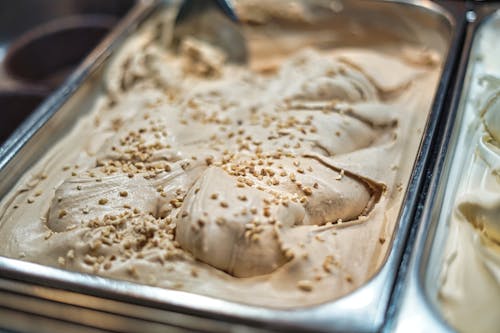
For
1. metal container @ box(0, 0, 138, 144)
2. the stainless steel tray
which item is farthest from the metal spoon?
the stainless steel tray

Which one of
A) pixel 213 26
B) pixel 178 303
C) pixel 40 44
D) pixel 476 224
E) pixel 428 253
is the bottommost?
pixel 178 303

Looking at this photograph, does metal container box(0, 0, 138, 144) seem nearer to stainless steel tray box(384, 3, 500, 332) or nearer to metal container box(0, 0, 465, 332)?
metal container box(0, 0, 465, 332)

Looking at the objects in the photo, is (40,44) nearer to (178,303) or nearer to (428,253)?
(178,303)

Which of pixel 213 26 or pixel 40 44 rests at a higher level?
pixel 213 26

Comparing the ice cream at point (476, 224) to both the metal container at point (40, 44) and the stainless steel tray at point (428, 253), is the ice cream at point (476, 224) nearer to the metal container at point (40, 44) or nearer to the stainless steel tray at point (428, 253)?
the stainless steel tray at point (428, 253)

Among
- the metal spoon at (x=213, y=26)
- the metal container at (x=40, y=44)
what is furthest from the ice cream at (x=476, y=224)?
the metal container at (x=40, y=44)

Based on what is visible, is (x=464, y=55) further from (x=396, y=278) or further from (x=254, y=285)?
(x=254, y=285)

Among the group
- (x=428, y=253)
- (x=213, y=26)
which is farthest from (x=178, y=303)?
(x=213, y=26)
